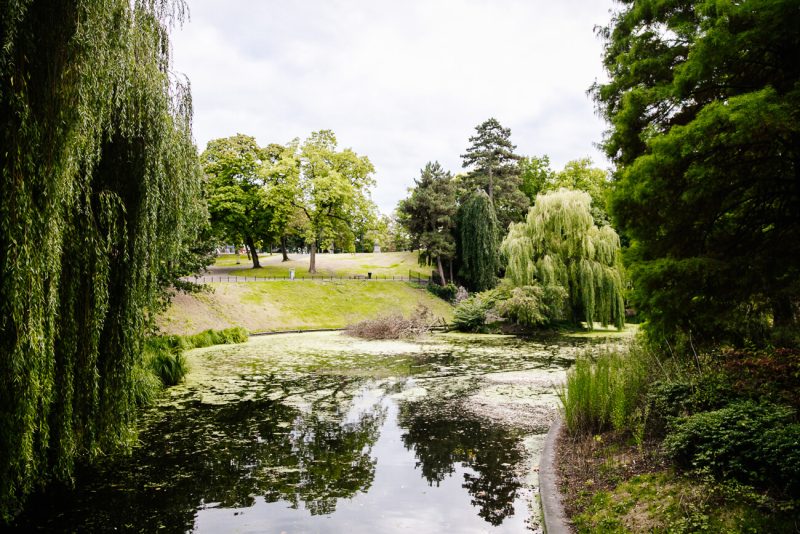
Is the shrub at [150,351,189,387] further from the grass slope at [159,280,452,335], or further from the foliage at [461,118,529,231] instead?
the foliage at [461,118,529,231]

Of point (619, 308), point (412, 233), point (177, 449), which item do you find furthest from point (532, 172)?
point (177, 449)

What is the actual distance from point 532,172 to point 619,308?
31787 millimetres

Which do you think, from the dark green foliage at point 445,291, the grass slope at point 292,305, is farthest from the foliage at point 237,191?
the dark green foliage at point 445,291

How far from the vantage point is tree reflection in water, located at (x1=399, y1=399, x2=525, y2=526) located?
628 centimetres

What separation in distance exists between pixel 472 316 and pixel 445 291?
513 inches

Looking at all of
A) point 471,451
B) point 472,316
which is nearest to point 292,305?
point 472,316

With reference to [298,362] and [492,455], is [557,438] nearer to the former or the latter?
[492,455]

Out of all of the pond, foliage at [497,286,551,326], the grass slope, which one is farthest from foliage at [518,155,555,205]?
the pond

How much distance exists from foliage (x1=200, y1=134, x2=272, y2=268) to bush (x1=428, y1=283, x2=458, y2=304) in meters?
14.6

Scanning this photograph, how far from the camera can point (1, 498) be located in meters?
4.59

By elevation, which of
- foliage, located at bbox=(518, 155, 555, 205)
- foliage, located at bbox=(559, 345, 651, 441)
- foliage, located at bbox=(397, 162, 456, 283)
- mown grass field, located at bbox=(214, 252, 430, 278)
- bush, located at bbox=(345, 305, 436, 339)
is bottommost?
bush, located at bbox=(345, 305, 436, 339)

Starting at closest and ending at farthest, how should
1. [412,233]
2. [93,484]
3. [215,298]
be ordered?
1. [93,484]
2. [215,298]
3. [412,233]

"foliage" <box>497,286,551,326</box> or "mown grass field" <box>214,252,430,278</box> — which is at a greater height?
"mown grass field" <box>214,252,430,278</box>

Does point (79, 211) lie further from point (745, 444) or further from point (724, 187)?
point (724, 187)
